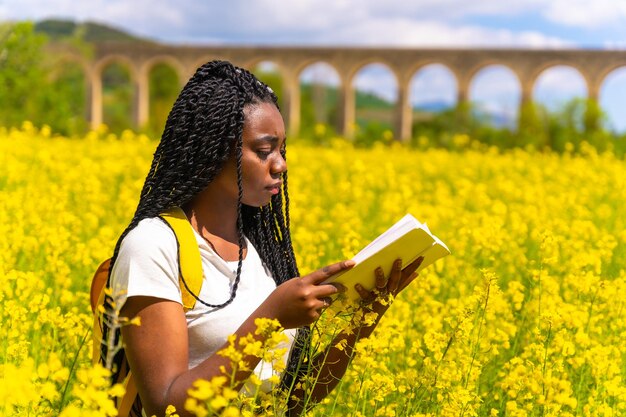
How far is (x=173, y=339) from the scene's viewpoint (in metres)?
1.68

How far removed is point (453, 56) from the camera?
31609 millimetres

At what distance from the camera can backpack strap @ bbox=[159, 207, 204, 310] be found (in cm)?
179

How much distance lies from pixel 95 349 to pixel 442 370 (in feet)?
2.80

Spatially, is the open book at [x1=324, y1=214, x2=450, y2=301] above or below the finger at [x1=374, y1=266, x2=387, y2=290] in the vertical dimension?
above

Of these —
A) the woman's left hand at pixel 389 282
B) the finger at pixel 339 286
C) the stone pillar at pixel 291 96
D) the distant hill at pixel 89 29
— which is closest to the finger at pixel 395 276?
the woman's left hand at pixel 389 282

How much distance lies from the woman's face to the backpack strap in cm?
15

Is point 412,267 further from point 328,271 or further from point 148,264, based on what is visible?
point 148,264

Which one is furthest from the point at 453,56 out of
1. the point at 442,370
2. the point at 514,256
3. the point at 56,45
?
the point at 442,370

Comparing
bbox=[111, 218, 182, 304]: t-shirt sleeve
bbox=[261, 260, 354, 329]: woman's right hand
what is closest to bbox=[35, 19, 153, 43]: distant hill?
bbox=[111, 218, 182, 304]: t-shirt sleeve

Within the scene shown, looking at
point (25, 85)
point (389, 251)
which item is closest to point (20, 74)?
point (25, 85)

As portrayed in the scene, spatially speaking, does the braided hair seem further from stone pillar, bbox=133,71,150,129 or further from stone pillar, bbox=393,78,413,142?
stone pillar, bbox=133,71,150,129

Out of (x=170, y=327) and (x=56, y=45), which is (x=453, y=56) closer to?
(x=56, y=45)

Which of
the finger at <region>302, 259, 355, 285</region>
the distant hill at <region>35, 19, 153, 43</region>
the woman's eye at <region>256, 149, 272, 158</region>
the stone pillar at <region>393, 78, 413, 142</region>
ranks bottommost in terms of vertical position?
the stone pillar at <region>393, 78, 413, 142</region>

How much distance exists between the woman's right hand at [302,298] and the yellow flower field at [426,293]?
22cm
